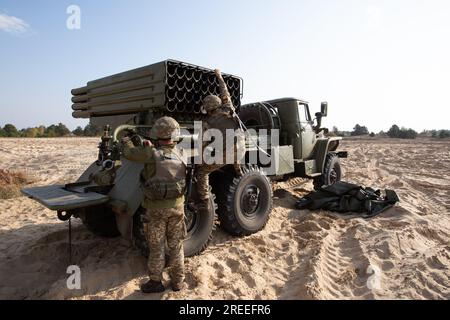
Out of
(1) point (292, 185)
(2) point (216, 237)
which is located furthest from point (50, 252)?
(1) point (292, 185)

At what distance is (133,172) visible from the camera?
3729 millimetres

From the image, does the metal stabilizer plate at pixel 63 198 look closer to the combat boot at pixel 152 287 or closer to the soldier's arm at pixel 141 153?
the soldier's arm at pixel 141 153

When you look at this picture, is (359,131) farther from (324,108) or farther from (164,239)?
(164,239)

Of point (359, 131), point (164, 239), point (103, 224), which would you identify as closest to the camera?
point (164, 239)

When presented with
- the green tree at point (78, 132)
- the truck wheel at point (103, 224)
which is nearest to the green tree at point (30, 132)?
the green tree at point (78, 132)

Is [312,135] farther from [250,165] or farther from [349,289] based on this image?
[349,289]

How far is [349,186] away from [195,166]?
3.46 m

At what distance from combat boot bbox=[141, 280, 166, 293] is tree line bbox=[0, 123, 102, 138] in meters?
27.2

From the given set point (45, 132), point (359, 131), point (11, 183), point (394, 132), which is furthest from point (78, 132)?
point (359, 131)

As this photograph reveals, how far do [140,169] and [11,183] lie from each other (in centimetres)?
629

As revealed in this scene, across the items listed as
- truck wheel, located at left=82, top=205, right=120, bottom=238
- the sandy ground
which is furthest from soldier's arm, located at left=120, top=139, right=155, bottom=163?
truck wheel, located at left=82, top=205, right=120, bottom=238

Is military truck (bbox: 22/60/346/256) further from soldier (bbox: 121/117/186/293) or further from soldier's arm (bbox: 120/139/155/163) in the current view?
soldier's arm (bbox: 120/139/155/163)

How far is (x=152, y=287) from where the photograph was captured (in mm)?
3121

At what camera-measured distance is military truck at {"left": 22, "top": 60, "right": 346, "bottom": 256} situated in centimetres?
358
